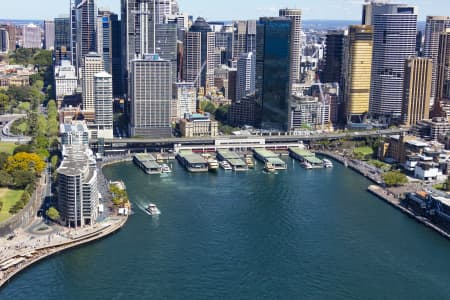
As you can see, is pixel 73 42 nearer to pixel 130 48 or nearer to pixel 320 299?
pixel 130 48

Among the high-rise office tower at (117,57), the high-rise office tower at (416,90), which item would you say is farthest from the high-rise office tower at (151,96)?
the high-rise office tower at (416,90)

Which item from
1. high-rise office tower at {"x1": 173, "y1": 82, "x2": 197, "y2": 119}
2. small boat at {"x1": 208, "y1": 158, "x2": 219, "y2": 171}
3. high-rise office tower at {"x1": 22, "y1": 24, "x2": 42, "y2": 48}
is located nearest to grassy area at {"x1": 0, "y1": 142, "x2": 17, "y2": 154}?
small boat at {"x1": 208, "y1": 158, "x2": 219, "y2": 171}

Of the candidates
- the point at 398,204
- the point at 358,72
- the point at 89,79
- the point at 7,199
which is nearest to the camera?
the point at 7,199

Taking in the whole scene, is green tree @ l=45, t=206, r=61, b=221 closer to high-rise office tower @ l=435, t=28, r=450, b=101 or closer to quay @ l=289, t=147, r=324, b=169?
quay @ l=289, t=147, r=324, b=169

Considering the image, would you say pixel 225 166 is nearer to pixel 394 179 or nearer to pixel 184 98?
pixel 394 179

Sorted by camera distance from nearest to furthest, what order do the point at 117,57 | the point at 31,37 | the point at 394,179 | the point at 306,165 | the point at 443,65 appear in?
the point at 394,179 → the point at 306,165 → the point at 443,65 → the point at 117,57 → the point at 31,37

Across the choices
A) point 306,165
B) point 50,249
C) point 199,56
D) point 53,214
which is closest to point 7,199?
point 53,214
